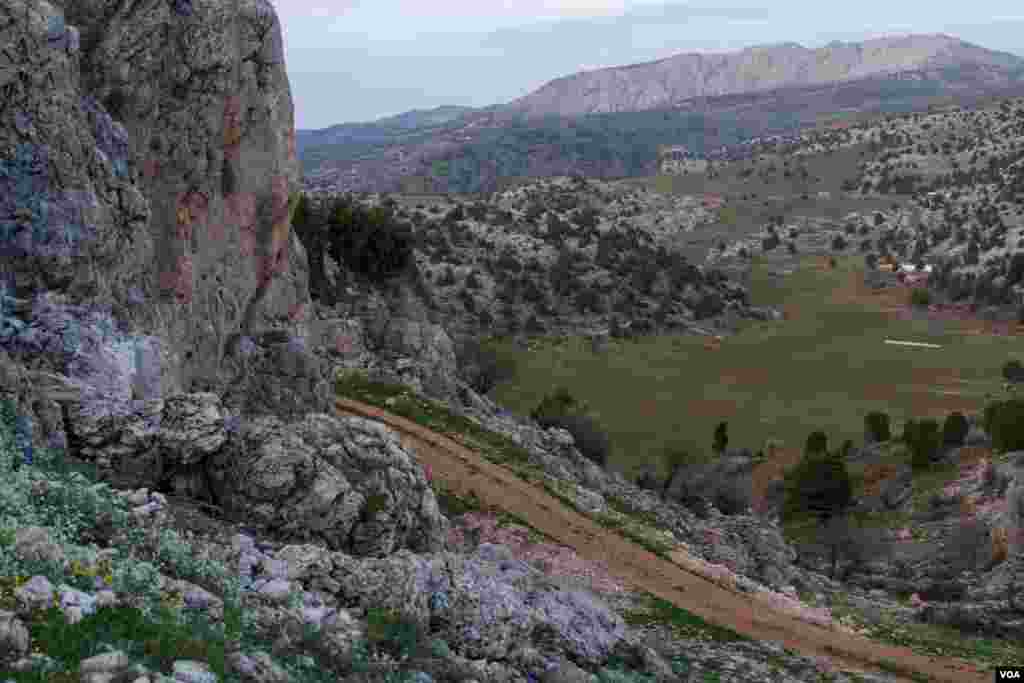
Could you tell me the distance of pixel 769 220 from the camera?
161 m

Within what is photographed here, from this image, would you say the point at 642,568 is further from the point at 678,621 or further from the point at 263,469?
the point at 263,469

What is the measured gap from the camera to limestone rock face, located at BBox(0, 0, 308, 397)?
1297 cm

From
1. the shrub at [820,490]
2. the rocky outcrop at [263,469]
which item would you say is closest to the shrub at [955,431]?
the shrub at [820,490]

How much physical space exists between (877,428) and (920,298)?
51.3 meters

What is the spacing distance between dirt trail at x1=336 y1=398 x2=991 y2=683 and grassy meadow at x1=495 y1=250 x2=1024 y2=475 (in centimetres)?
2985

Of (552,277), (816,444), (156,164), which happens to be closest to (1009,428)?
(816,444)

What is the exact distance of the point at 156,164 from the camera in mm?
17406

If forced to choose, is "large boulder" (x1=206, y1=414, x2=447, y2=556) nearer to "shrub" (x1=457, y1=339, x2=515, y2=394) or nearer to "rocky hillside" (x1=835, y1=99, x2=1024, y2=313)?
"shrub" (x1=457, y1=339, x2=515, y2=394)

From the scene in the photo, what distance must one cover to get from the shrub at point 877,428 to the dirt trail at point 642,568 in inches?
1519

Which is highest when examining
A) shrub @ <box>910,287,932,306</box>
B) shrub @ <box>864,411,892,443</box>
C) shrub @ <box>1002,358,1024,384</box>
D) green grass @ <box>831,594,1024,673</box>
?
green grass @ <box>831,594,1024,673</box>

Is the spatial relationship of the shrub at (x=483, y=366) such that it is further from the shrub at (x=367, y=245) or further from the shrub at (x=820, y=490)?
the shrub at (x=820, y=490)

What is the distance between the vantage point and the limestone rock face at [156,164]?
13.0 m

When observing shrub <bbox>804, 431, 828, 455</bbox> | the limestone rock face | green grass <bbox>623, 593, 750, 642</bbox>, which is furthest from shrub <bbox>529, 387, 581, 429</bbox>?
green grass <bbox>623, 593, 750, 642</bbox>

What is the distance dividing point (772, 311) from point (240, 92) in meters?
90.3
